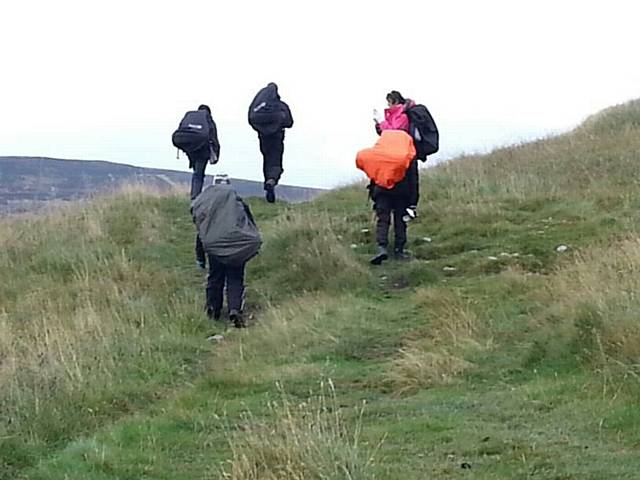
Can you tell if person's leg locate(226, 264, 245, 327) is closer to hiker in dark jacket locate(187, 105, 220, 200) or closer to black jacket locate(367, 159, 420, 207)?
black jacket locate(367, 159, 420, 207)

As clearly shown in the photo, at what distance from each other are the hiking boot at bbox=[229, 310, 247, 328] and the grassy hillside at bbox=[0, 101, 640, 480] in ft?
A: 0.60

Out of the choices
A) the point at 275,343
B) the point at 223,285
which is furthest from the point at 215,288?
the point at 275,343

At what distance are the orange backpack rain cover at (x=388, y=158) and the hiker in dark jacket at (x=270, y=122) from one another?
3829 mm

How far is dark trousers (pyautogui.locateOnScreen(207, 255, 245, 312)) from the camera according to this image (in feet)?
33.3

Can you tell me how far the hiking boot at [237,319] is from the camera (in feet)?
32.3

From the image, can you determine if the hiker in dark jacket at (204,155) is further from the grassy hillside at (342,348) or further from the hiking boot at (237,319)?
the hiking boot at (237,319)

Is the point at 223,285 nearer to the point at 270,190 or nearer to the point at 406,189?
→ the point at 406,189

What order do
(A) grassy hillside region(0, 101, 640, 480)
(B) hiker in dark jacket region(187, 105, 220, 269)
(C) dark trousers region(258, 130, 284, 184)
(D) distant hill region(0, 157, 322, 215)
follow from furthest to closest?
(D) distant hill region(0, 157, 322, 215)
(C) dark trousers region(258, 130, 284, 184)
(B) hiker in dark jacket region(187, 105, 220, 269)
(A) grassy hillside region(0, 101, 640, 480)

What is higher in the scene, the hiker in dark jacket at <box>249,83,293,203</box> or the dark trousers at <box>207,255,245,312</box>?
the hiker in dark jacket at <box>249,83,293,203</box>

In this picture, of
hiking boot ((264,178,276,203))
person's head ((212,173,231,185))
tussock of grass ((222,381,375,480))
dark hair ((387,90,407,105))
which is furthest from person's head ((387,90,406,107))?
tussock of grass ((222,381,375,480))

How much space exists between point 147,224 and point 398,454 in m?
9.32

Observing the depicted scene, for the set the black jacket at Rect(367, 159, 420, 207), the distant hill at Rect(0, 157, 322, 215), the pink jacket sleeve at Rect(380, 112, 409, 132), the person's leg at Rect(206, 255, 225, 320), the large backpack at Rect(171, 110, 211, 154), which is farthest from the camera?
the distant hill at Rect(0, 157, 322, 215)

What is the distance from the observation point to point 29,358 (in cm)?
817

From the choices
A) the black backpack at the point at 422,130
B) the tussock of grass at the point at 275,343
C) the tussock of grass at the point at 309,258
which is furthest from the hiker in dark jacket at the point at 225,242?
the black backpack at the point at 422,130
